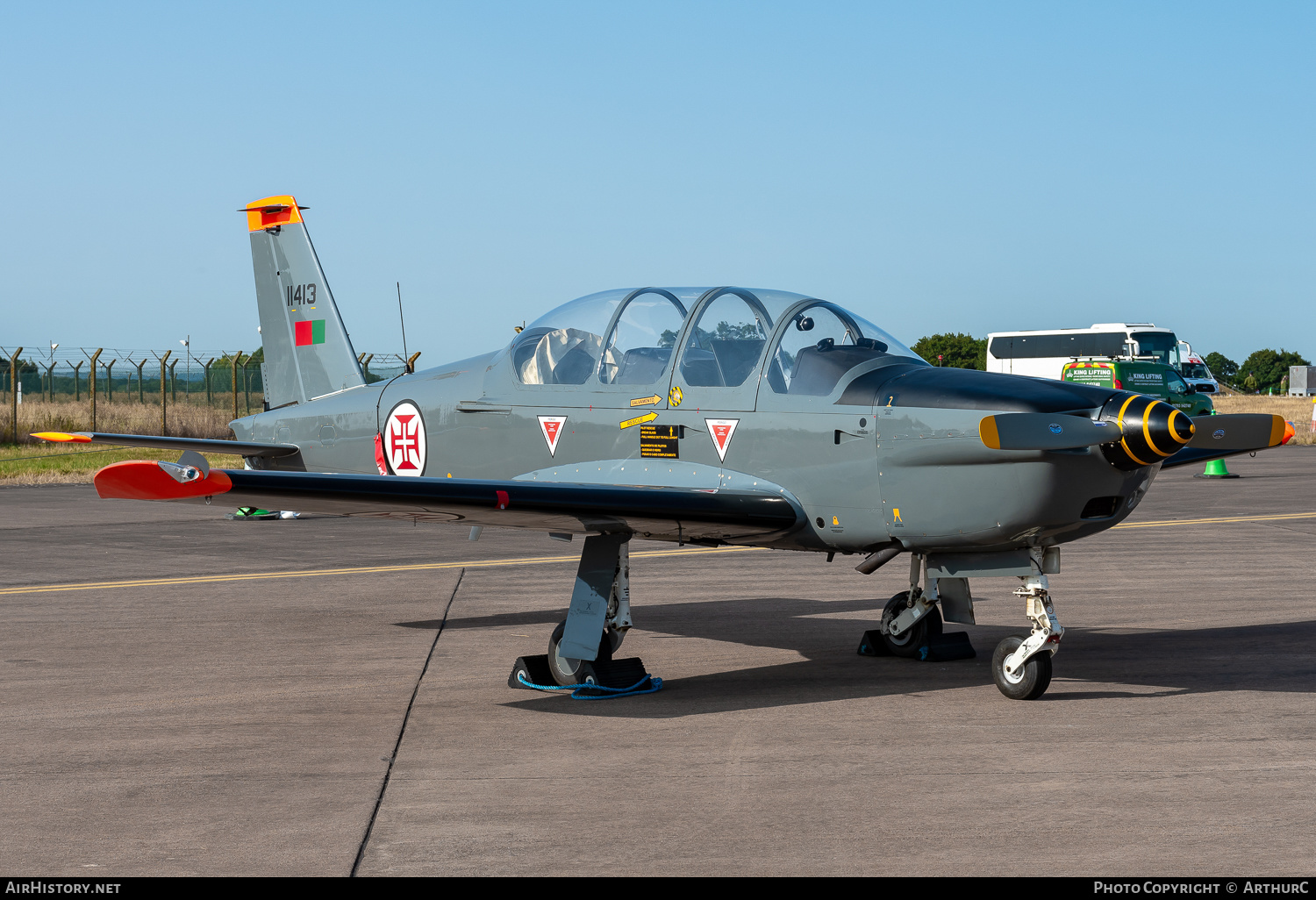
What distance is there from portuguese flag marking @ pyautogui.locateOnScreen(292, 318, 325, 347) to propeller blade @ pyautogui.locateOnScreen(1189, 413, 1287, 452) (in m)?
7.78

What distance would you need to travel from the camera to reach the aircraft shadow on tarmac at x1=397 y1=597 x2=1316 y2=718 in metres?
7.53

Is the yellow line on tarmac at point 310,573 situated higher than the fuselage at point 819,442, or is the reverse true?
the fuselage at point 819,442

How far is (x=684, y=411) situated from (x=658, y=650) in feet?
6.92

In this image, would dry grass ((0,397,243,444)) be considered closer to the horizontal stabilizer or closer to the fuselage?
the horizontal stabilizer

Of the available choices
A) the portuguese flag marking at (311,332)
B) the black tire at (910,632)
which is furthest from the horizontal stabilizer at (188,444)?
the black tire at (910,632)

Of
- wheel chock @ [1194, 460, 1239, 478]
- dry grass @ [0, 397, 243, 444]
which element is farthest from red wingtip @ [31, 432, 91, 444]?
dry grass @ [0, 397, 243, 444]

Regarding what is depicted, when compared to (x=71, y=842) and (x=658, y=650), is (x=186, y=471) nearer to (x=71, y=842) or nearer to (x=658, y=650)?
(x=71, y=842)

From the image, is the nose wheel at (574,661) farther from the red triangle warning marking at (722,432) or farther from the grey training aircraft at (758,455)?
the red triangle warning marking at (722,432)

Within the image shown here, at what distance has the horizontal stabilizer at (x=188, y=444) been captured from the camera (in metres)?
7.98

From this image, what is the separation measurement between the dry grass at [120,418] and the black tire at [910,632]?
30.6m

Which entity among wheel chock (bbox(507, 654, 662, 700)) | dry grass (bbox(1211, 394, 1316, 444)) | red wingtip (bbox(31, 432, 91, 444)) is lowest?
dry grass (bbox(1211, 394, 1316, 444))

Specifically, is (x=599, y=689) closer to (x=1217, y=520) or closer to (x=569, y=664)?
(x=569, y=664)

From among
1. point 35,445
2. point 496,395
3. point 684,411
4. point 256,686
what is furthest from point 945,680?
point 35,445

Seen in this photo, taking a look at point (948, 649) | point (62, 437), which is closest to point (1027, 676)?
point (948, 649)
